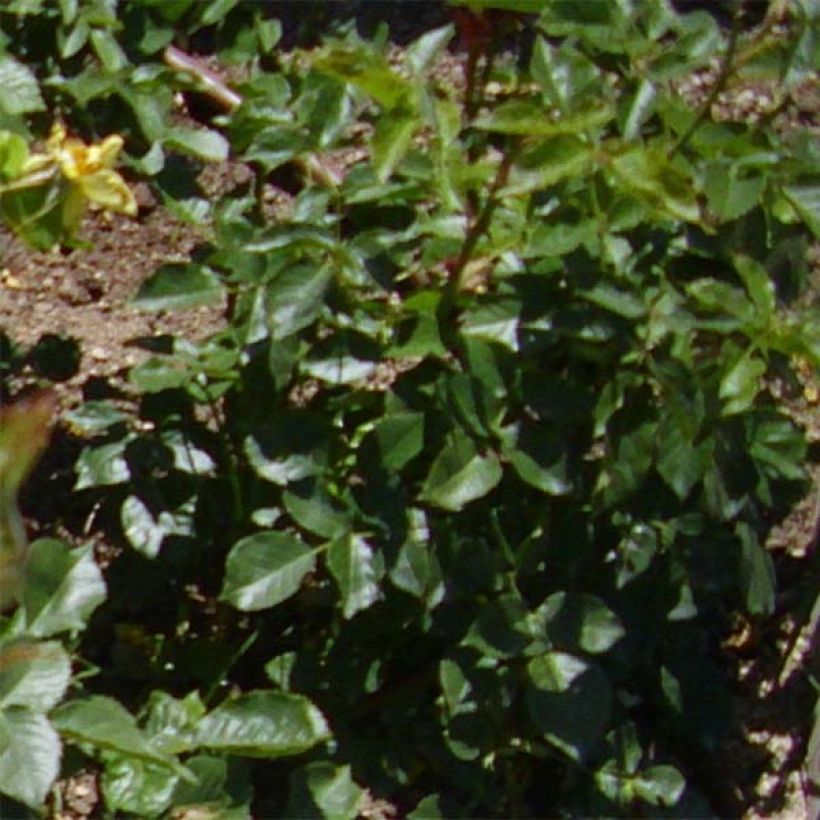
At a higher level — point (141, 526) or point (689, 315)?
point (689, 315)

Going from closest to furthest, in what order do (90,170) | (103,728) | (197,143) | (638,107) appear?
(90,170) < (103,728) < (638,107) < (197,143)

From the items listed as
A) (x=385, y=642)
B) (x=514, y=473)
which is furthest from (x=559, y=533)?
(x=385, y=642)

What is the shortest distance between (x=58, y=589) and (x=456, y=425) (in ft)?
1.43

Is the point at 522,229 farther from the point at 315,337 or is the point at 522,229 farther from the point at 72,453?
the point at 72,453

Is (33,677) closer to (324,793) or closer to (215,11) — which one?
(324,793)

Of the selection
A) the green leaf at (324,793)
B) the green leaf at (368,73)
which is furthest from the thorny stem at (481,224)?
the green leaf at (324,793)

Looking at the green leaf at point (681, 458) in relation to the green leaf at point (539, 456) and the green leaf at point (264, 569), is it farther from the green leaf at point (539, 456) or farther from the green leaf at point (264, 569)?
the green leaf at point (264, 569)

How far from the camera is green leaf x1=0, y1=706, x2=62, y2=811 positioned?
63.5 inches

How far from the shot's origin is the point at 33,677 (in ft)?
5.48

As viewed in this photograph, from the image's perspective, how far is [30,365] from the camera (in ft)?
7.50

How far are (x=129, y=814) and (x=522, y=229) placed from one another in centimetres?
76

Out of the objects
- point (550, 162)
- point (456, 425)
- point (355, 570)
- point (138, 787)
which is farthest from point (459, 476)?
point (138, 787)

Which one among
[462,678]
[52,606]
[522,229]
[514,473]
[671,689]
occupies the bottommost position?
[671,689]

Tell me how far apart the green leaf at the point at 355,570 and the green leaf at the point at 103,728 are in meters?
0.29
